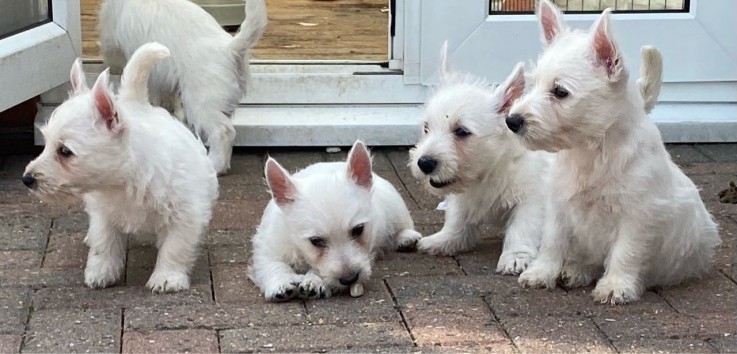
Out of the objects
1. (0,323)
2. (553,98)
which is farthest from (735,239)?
(0,323)

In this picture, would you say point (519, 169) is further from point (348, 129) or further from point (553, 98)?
point (348, 129)

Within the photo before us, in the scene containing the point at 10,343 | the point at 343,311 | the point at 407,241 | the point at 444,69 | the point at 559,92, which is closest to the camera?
the point at 10,343

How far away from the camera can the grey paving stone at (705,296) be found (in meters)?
3.77

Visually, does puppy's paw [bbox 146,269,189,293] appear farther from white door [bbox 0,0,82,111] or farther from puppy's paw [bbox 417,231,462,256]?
white door [bbox 0,0,82,111]

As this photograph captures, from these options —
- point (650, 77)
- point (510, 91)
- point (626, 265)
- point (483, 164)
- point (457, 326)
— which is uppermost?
point (650, 77)

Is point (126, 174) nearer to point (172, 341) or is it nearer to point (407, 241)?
point (172, 341)

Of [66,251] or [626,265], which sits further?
[66,251]

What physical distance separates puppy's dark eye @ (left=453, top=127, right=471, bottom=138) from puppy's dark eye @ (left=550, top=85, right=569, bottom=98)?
56 cm

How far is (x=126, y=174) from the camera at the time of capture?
3768mm

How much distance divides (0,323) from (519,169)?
1.94m

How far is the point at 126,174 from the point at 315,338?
0.86m

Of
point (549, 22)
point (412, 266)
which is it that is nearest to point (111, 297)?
point (412, 266)

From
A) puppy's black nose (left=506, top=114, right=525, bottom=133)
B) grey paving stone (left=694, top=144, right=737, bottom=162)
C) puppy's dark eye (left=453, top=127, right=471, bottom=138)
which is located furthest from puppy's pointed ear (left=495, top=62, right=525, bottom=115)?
grey paving stone (left=694, top=144, right=737, bottom=162)

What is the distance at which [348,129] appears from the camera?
19.8ft
